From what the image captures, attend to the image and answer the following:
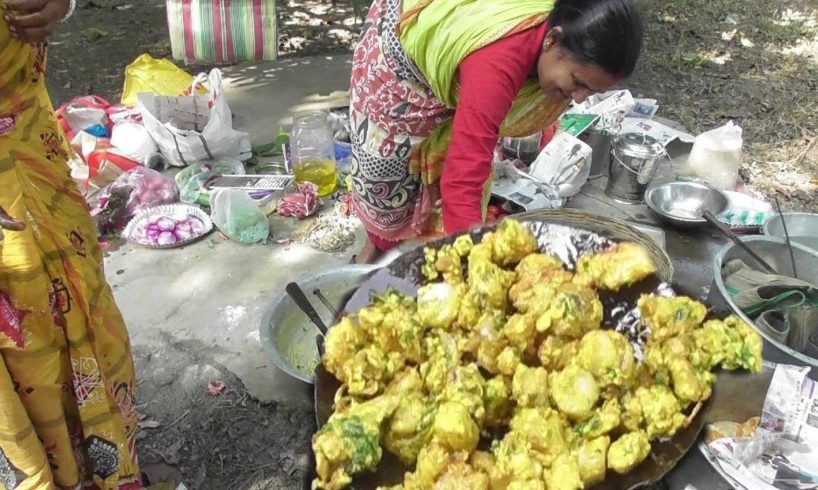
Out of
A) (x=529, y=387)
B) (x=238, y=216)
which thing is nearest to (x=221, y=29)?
(x=238, y=216)

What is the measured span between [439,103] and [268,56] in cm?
352

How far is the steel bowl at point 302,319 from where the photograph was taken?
2.95 meters

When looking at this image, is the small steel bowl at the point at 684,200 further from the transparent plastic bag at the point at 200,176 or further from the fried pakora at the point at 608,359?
the transparent plastic bag at the point at 200,176

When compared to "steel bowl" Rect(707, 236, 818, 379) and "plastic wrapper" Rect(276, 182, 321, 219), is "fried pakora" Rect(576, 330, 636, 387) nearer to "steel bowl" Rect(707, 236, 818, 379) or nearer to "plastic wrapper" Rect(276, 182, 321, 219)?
"steel bowl" Rect(707, 236, 818, 379)

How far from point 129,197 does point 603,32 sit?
3242 millimetres

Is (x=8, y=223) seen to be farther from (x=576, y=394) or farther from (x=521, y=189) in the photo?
(x=521, y=189)

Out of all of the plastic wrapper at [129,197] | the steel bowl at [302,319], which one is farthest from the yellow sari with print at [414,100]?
the plastic wrapper at [129,197]

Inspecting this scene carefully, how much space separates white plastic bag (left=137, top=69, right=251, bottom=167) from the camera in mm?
4445

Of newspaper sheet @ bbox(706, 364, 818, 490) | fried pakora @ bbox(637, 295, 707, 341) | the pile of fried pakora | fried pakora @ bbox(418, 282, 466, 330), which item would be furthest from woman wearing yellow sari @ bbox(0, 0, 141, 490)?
newspaper sheet @ bbox(706, 364, 818, 490)

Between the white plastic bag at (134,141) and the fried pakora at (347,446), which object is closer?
the fried pakora at (347,446)

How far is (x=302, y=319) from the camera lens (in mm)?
3125

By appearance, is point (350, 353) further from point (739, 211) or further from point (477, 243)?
point (739, 211)

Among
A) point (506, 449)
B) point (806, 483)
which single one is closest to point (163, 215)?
point (506, 449)

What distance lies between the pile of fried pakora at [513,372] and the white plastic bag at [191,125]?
10.4ft
